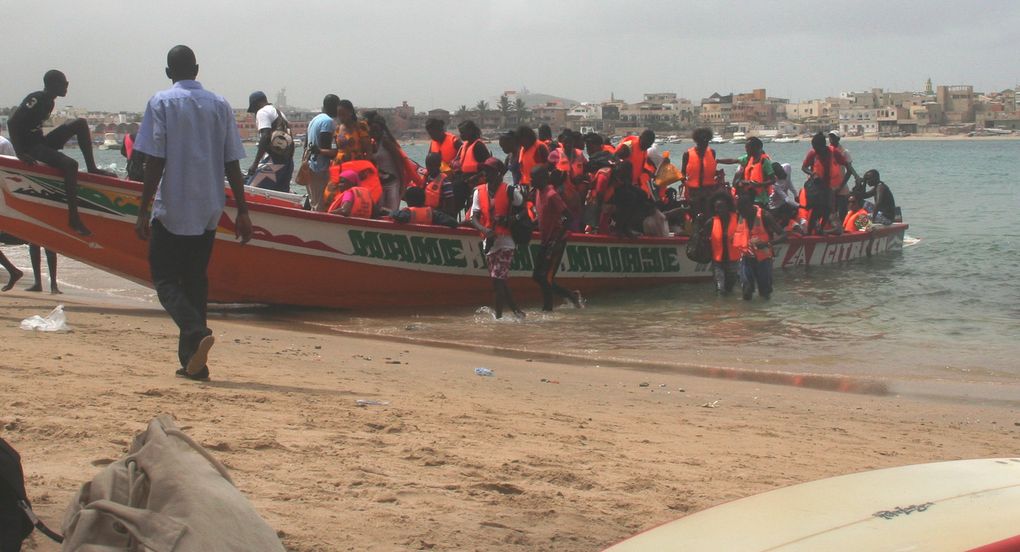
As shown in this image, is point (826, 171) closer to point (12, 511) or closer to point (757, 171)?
point (757, 171)

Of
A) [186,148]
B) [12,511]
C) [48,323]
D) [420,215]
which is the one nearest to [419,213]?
[420,215]

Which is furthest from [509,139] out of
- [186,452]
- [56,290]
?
[186,452]

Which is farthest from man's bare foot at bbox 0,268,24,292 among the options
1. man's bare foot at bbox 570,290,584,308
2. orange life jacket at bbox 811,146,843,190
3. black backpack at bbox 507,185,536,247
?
orange life jacket at bbox 811,146,843,190

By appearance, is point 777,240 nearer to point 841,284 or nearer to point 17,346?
Result: point 841,284

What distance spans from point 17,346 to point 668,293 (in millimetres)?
9030

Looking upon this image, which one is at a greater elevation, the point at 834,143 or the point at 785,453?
the point at 834,143

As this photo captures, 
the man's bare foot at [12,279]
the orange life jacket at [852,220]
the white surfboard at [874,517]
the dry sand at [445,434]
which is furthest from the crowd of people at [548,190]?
the white surfboard at [874,517]

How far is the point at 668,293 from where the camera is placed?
1491cm

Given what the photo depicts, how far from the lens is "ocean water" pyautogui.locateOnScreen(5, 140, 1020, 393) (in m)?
10.8

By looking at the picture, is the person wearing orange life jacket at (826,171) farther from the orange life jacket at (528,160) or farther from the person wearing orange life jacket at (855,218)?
the orange life jacket at (528,160)

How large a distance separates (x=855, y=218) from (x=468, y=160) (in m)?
8.35

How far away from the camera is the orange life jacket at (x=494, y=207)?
11516 mm

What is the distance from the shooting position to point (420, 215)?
12570mm

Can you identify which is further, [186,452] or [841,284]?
[841,284]
